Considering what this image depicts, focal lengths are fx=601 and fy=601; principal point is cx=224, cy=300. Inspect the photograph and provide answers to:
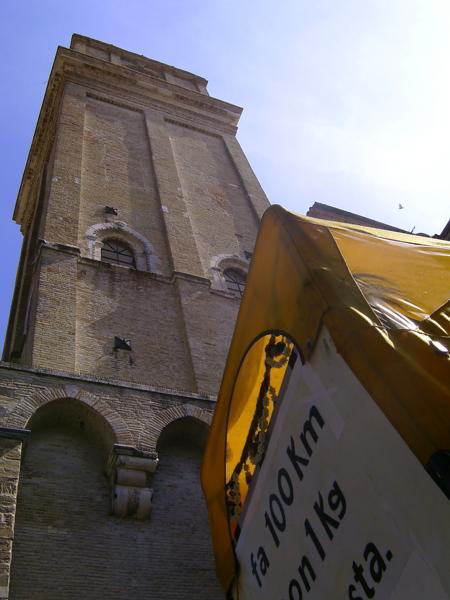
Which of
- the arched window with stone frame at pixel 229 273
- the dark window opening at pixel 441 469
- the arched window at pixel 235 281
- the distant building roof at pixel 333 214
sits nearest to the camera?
the dark window opening at pixel 441 469

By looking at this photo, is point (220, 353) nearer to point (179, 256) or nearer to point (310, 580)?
point (179, 256)

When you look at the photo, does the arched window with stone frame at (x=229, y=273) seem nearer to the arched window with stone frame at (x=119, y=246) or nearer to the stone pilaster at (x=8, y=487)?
the arched window with stone frame at (x=119, y=246)

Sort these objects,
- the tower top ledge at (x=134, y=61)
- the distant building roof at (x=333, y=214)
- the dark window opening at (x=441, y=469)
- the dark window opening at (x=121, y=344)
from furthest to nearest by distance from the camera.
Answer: the tower top ledge at (x=134, y=61), the distant building roof at (x=333, y=214), the dark window opening at (x=121, y=344), the dark window opening at (x=441, y=469)

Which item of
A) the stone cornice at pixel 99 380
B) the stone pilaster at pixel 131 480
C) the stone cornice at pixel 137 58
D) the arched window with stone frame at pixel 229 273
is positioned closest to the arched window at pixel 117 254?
the arched window with stone frame at pixel 229 273

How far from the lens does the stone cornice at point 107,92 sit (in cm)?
1606

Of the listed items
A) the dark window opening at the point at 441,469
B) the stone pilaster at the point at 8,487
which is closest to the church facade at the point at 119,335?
the stone pilaster at the point at 8,487

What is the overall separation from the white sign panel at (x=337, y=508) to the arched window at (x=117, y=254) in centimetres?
743

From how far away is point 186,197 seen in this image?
13.5 meters

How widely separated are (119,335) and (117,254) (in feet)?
8.44

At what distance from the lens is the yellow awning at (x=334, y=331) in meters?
2.60

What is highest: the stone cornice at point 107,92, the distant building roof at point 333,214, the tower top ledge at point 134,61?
the tower top ledge at point 134,61

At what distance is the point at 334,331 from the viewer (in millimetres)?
2996

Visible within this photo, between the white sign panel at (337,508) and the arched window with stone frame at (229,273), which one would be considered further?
the arched window with stone frame at (229,273)

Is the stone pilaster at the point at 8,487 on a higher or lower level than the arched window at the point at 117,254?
lower
